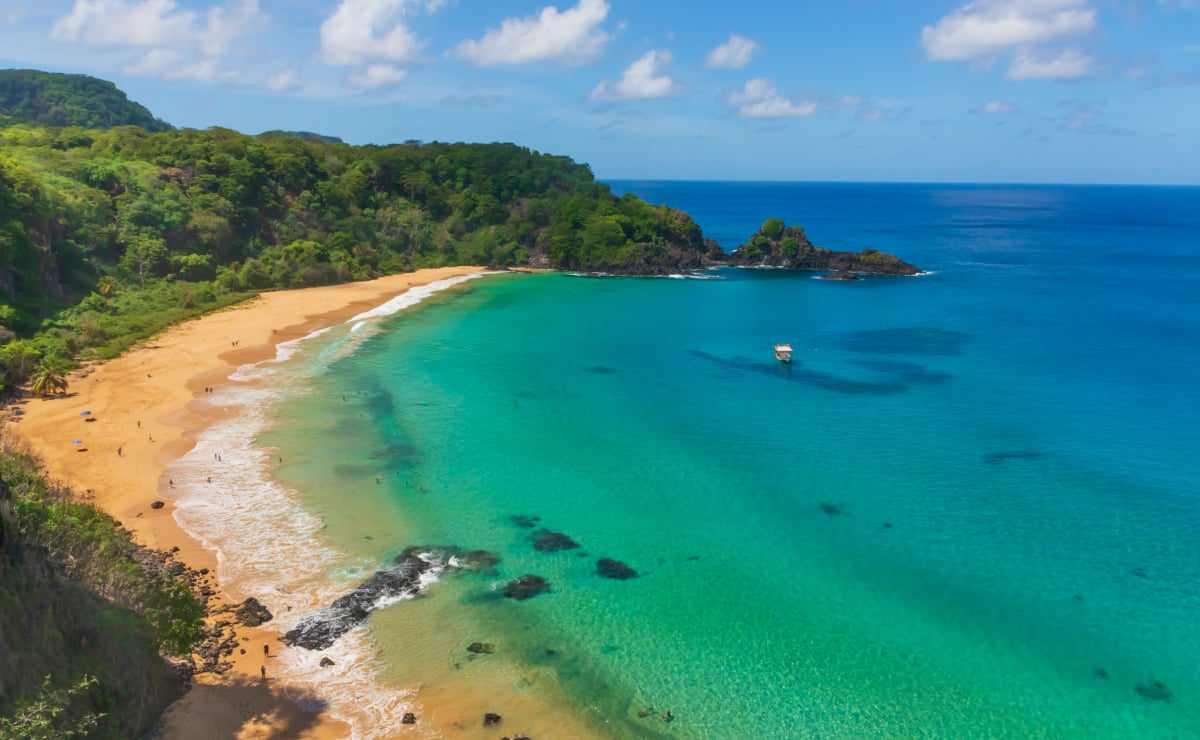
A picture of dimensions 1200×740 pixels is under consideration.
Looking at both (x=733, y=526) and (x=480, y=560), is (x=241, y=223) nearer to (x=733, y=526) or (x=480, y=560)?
(x=480, y=560)

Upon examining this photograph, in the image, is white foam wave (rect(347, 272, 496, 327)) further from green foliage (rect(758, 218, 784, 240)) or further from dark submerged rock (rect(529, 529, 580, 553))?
green foliage (rect(758, 218, 784, 240))

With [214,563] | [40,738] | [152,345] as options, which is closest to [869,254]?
[152,345]

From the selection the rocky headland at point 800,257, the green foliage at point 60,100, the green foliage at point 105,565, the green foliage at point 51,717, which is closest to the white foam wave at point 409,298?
the rocky headland at point 800,257

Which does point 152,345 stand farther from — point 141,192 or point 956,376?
point 956,376

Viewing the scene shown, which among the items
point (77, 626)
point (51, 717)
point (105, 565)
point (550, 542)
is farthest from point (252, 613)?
point (550, 542)

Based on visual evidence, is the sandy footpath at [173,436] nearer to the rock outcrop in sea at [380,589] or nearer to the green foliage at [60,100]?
the rock outcrop in sea at [380,589]
